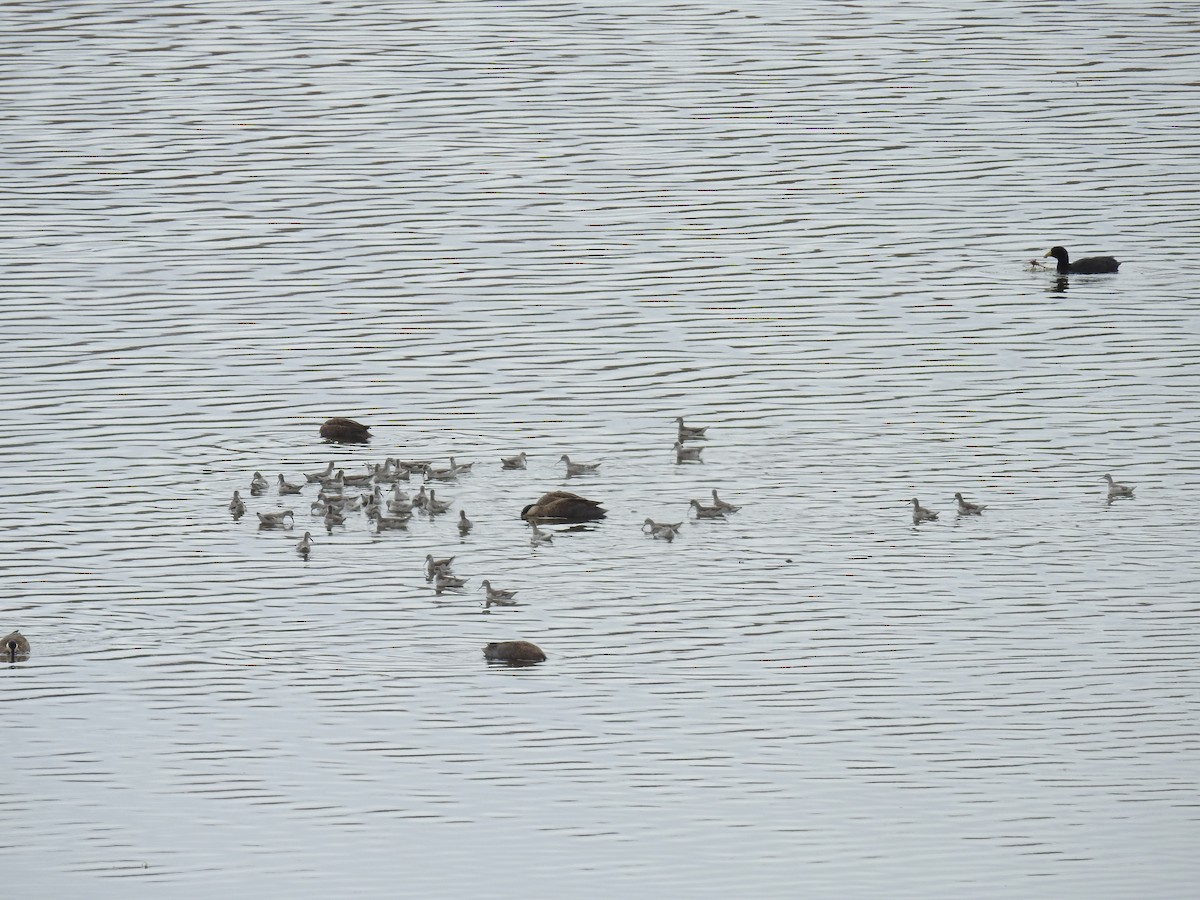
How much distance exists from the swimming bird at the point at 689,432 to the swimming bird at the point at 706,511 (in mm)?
3043

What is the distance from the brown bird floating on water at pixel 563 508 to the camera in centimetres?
3067

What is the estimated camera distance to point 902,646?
2602cm

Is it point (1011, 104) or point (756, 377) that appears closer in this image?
point (756, 377)

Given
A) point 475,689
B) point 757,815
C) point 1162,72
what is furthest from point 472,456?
point 1162,72

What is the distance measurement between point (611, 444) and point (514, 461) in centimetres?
197

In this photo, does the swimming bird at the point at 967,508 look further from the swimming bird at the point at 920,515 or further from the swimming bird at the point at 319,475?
the swimming bird at the point at 319,475

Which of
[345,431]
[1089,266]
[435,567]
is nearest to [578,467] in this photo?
[345,431]

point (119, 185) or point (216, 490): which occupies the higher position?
point (119, 185)

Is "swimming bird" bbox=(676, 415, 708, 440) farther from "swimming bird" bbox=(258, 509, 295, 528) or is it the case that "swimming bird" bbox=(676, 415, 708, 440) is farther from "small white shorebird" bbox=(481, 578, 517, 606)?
"small white shorebird" bbox=(481, 578, 517, 606)

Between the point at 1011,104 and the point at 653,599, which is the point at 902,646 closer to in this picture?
the point at 653,599

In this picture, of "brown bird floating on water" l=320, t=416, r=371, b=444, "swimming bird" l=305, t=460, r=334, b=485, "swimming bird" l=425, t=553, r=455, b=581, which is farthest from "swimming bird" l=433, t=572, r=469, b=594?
"brown bird floating on water" l=320, t=416, r=371, b=444

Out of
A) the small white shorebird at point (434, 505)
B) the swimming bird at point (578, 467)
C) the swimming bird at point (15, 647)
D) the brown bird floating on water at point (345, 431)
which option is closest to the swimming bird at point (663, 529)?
the swimming bird at point (578, 467)

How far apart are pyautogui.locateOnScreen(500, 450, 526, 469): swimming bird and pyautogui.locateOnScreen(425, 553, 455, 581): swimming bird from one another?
4.23 m

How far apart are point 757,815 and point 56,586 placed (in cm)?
1080
